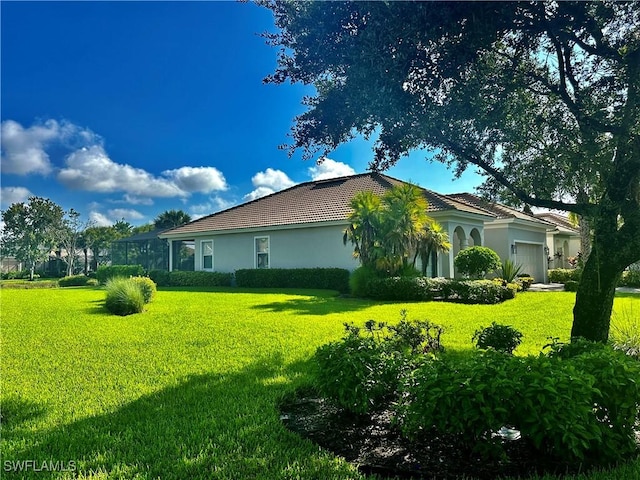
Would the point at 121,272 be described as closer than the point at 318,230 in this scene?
No

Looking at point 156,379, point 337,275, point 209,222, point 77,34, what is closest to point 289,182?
point 209,222

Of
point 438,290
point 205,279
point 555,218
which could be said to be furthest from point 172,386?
point 555,218

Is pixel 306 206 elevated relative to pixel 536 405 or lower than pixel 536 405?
elevated

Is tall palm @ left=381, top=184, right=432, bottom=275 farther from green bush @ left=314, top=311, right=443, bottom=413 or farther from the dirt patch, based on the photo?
the dirt patch

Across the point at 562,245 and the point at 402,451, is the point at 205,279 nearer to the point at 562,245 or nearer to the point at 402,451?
the point at 402,451

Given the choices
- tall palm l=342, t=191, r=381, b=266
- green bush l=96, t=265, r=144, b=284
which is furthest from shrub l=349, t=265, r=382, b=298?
green bush l=96, t=265, r=144, b=284

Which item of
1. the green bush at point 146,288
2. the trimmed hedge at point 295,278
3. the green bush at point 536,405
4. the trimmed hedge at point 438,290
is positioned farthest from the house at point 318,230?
the green bush at point 536,405

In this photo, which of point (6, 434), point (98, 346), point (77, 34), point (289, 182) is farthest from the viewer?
point (289, 182)

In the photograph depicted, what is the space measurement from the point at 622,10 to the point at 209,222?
79.4 ft

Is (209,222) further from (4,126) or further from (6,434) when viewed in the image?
(6,434)

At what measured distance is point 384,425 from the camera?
4027mm

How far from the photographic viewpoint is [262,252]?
23734 millimetres

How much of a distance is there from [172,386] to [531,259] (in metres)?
26.6

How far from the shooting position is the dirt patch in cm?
315
